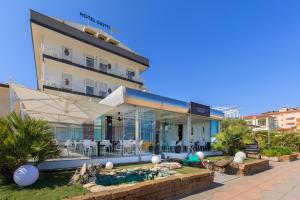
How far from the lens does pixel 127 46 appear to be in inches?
1551

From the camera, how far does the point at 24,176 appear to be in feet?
22.8

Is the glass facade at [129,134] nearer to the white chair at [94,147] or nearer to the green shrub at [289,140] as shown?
the white chair at [94,147]

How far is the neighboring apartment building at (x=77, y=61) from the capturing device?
2494 centimetres

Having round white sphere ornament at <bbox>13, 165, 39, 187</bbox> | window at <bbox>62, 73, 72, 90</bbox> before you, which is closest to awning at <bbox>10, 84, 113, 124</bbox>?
round white sphere ornament at <bbox>13, 165, 39, 187</bbox>

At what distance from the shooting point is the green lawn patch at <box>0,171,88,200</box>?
20.1 ft

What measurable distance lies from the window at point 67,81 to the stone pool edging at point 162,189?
20.7 m

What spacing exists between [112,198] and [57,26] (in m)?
22.9

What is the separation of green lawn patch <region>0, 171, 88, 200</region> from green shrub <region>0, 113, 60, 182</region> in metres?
0.64

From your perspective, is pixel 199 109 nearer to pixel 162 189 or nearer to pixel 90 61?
pixel 162 189

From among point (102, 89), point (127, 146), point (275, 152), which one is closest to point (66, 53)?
point (102, 89)

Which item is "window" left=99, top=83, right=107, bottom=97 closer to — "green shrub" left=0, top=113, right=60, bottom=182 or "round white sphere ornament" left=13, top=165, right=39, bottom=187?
"green shrub" left=0, top=113, right=60, bottom=182

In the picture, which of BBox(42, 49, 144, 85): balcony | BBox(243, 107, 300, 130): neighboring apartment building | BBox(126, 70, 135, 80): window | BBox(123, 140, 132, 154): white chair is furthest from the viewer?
BBox(243, 107, 300, 130): neighboring apartment building

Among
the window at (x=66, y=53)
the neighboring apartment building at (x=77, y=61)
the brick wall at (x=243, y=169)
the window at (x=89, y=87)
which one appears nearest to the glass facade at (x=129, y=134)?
the brick wall at (x=243, y=169)

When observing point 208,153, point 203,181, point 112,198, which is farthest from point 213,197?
point 208,153
